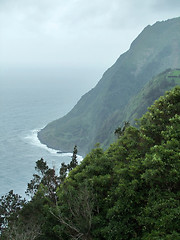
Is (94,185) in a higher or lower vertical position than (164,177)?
higher

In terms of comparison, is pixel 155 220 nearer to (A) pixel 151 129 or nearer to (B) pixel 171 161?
(B) pixel 171 161

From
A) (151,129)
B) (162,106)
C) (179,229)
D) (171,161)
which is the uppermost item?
(162,106)

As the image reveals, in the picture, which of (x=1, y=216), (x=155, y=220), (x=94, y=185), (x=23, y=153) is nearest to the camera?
(x=155, y=220)

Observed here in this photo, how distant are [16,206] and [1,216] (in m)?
2.84

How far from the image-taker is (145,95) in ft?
630

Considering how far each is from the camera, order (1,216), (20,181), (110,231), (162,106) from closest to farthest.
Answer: (110,231)
(162,106)
(1,216)
(20,181)

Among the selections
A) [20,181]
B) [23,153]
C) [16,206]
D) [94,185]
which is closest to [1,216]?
[16,206]

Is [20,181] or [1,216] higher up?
[20,181]

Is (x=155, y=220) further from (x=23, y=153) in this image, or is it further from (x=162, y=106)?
(x=23, y=153)

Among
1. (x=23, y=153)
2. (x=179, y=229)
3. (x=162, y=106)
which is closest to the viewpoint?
(x=179, y=229)

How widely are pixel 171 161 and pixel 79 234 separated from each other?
30.6 ft

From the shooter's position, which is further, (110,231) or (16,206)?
(16,206)

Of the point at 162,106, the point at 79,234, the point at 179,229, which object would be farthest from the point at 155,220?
the point at 162,106

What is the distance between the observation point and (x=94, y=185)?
24.0 meters
